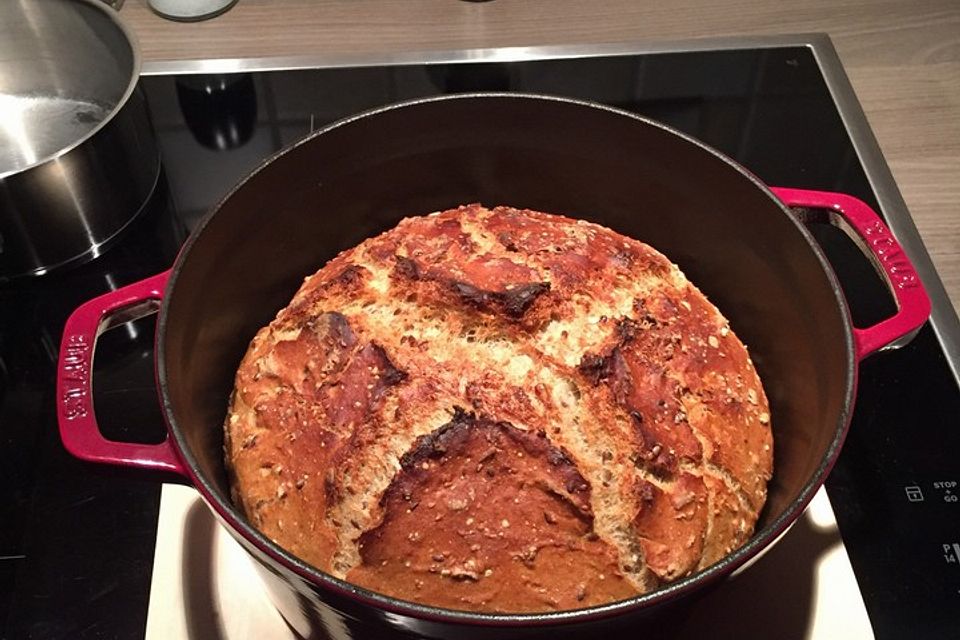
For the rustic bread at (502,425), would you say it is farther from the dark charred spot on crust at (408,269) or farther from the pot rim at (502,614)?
the pot rim at (502,614)

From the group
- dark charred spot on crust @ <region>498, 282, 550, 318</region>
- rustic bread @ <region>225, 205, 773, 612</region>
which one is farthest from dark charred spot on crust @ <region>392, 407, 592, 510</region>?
dark charred spot on crust @ <region>498, 282, 550, 318</region>

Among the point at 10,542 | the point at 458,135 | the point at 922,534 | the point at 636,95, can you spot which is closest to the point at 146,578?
the point at 10,542

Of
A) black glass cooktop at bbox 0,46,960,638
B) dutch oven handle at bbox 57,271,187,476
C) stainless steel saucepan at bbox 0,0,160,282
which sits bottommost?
black glass cooktop at bbox 0,46,960,638

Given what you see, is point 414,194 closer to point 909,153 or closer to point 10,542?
point 10,542

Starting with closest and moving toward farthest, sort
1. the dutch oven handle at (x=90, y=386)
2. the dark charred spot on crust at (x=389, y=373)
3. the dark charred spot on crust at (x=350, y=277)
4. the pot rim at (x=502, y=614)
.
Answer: the pot rim at (x=502, y=614) < the dutch oven handle at (x=90, y=386) < the dark charred spot on crust at (x=389, y=373) < the dark charred spot on crust at (x=350, y=277)

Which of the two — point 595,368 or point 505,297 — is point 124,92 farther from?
point 595,368

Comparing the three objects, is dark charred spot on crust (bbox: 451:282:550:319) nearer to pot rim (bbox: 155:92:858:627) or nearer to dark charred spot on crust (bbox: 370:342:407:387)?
dark charred spot on crust (bbox: 370:342:407:387)

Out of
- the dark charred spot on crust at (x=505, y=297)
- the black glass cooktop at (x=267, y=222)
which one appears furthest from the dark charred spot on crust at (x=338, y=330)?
the black glass cooktop at (x=267, y=222)
